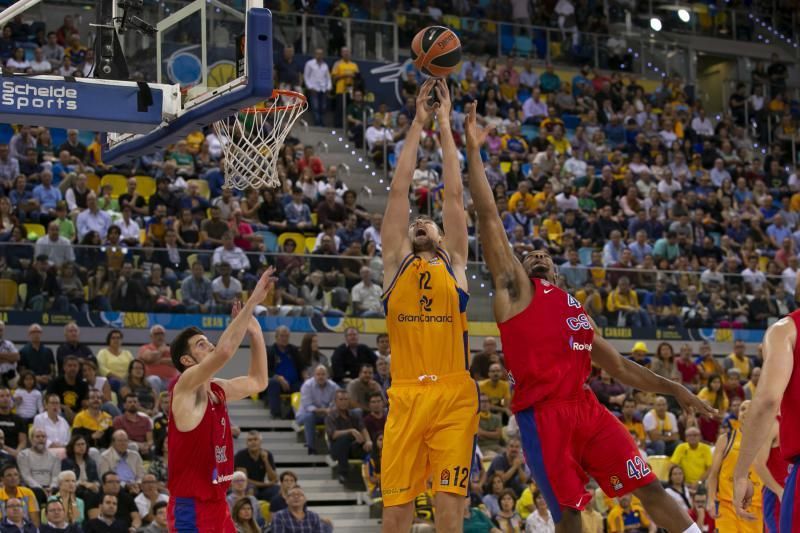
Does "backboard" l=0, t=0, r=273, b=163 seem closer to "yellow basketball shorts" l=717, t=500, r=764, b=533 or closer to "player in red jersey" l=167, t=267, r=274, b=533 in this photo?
"player in red jersey" l=167, t=267, r=274, b=533

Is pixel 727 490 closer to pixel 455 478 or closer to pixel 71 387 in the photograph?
pixel 455 478

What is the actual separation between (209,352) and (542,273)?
233cm

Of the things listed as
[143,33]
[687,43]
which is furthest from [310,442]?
[687,43]

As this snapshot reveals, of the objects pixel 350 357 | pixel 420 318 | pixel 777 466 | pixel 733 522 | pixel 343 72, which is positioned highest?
pixel 343 72

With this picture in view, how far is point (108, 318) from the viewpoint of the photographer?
17438 mm

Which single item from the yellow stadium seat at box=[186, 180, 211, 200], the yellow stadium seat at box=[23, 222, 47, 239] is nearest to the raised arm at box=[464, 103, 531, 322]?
the yellow stadium seat at box=[23, 222, 47, 239]

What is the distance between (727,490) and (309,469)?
6344mm

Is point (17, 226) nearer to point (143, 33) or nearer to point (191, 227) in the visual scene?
point (191, 227)

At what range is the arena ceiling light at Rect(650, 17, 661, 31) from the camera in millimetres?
31969

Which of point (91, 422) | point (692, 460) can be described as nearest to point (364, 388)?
point (91, 422)

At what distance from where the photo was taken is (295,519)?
14.4m

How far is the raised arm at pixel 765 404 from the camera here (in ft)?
20.9

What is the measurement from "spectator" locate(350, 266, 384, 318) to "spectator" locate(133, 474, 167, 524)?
16.9 ft

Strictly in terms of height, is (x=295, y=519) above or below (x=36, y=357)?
below
